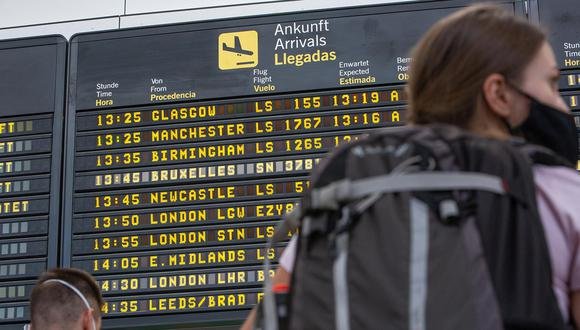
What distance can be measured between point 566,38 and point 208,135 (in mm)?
1805

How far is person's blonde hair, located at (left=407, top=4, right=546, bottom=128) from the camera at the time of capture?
152 centimetres

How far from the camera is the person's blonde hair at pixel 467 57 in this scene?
4.99 feet

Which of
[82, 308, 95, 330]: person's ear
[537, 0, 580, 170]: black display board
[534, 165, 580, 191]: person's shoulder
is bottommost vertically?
[82, 308, 95, 330]: person's ear

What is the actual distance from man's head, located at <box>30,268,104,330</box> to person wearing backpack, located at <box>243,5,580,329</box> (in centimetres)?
217

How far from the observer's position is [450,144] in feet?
4.67

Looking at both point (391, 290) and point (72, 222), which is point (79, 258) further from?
point (391, 290)

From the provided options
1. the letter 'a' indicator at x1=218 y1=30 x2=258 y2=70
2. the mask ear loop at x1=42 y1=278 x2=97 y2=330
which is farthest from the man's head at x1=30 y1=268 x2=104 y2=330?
the letter 'a' indicator at x1=218 y1=30 x2=258 y2=70

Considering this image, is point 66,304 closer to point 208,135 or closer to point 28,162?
point 208,135

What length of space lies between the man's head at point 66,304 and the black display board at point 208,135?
1301 millimetres

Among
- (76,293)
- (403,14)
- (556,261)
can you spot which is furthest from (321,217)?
(403,14)

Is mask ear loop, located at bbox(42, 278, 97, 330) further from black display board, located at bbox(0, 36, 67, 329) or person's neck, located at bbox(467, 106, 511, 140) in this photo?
person's neck, located at bbox(467, 106, 511, 140)

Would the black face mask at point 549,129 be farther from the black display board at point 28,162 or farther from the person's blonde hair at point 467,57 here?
the black display board at point 28,162

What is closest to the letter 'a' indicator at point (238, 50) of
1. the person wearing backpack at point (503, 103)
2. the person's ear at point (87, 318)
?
the person's ear at point (87, 318)

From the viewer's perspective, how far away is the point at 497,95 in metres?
1.53
